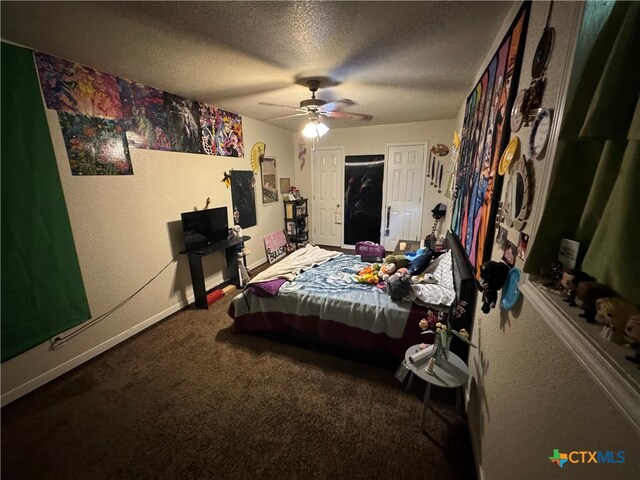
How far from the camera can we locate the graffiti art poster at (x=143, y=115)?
2365 mm

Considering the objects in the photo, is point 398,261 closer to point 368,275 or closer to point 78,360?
point 368,275

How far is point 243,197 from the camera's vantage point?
397 centimetres

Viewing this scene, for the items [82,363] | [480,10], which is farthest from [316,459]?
[480,10]

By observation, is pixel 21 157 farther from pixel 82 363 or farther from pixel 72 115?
pixel 82 363

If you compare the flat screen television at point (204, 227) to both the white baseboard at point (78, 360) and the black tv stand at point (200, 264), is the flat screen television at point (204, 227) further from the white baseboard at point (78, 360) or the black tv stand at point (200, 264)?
the white baseboard at point (78, 360)

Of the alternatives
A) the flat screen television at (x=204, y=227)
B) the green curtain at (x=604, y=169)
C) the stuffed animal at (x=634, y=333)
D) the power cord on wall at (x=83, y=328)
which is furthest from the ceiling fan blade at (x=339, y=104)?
the stuffed animal at (x=634, y=333)

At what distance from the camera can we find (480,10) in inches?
55.1

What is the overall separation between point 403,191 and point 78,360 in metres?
4.84

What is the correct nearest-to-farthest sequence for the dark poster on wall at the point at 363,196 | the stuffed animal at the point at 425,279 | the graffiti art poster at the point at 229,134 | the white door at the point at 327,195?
the stuffed animal at the point at 425,279 → the graffiti art poster at the point at 229,134 → the dark poster on wall at the point at 363,196 → the white door at the point at 327,195

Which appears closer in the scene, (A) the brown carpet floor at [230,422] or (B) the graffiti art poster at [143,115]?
(A) the brown carpet floor at [230,422]

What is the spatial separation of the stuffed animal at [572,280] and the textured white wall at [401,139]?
3711 mm

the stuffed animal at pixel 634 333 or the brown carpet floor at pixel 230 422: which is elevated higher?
the stuffed animal at pixel 634 333

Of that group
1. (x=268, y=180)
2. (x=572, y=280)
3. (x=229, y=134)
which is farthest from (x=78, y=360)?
(x=268, y=180)

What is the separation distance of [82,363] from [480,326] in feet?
10.5
